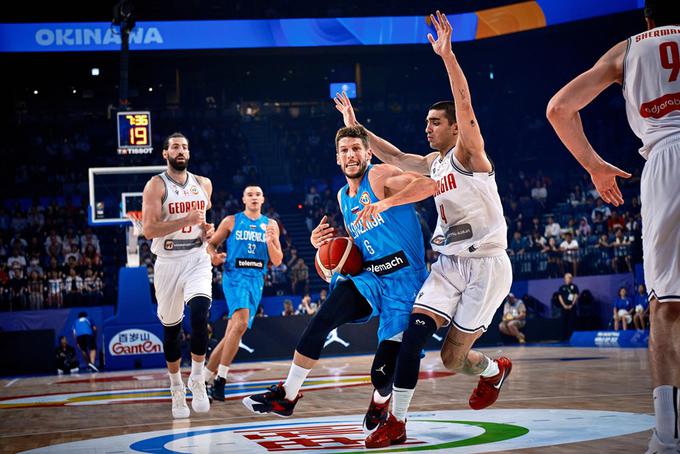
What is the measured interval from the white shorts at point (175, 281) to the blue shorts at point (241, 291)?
1172 millimetres

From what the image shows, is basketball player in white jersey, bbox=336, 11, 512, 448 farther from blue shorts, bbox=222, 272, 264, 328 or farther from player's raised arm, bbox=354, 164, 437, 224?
blue shorts, bbox=222, 272, 264, 328

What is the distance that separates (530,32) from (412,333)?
24.2 m

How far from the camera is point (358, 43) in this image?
26.5 m

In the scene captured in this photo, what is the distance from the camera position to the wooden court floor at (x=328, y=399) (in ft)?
20.4

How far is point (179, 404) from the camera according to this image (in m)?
7.32

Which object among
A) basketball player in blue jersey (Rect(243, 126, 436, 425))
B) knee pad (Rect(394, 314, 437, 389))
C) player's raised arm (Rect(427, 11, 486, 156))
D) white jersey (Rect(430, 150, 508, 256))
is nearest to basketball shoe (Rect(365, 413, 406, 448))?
knee pad (Rect(394, 314, 437, 389))

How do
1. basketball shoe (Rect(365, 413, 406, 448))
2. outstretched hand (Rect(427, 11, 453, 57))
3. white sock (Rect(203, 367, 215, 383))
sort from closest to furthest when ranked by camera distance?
basketball shoe (Rect(365, 413, 406, 448))
outstretched hand (Rect(427, 11, 453, 57))
white sock (Rect(203, 367, 215, 383))

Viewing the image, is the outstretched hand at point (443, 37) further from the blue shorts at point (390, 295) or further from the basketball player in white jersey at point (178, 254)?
the basketball player in white jersey at point (178, 254)

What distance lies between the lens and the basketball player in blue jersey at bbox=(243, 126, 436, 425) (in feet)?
17.9

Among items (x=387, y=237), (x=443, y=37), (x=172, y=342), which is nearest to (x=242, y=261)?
(x=172, y=342)

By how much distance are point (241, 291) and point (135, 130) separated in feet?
24.1

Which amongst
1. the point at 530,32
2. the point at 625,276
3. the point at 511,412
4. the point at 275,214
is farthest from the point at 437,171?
the point at 530,32

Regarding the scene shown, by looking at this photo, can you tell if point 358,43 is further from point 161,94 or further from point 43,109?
point 43,109

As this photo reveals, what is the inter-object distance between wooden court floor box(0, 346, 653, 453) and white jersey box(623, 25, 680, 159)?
182cm
